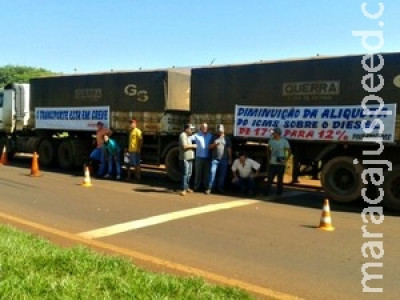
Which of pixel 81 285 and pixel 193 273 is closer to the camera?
Result: pixel 81 285

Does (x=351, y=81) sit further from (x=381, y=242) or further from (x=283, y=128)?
(x=381, y=242)

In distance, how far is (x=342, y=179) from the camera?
11828 mm

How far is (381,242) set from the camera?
796cm

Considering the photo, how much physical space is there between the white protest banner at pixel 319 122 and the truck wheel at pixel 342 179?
0.56 m

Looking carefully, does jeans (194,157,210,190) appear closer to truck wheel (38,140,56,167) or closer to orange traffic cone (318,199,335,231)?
orange traffic cone (318,199,335,231)

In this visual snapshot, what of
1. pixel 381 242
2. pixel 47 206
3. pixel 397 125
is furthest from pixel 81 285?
pixel 397 125

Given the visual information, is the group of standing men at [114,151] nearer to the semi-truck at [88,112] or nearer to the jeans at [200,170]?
the semi-truck at [88,112]

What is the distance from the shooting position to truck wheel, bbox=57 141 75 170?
17922mm

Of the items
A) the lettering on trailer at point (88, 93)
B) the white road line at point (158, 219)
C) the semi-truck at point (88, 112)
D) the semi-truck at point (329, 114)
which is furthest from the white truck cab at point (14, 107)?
the white road line at point (158, 219)

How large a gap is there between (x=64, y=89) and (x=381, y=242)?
13.1 meters

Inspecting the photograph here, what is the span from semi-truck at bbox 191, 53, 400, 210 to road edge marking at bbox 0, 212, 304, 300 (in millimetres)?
6117

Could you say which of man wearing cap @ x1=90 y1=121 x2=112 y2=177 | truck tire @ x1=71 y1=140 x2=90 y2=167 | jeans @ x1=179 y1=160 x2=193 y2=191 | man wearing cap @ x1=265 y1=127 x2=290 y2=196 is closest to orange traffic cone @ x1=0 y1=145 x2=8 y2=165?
truck tire @ x1=71 y1=140 x2=90 y2=167

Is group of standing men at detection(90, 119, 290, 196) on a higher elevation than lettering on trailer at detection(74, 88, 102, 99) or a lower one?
lower

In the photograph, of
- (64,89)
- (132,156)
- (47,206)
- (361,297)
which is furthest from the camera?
(64,89)
